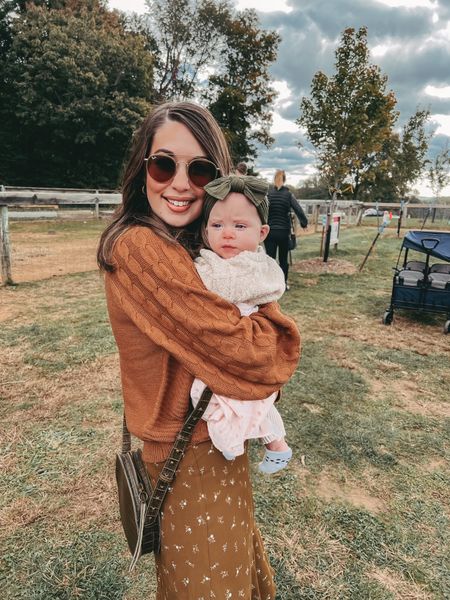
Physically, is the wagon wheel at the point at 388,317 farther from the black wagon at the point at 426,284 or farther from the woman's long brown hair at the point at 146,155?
the woman's long brown hair at the point at 146,155

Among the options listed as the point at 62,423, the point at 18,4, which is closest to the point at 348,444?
the point at 62,423

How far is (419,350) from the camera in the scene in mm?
4887

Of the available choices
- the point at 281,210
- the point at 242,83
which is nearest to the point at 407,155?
the point at 242,83

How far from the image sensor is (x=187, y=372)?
3.43 ft

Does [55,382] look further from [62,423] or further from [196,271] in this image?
[196,271]

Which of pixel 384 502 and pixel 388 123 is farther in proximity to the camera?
pixel 388 123

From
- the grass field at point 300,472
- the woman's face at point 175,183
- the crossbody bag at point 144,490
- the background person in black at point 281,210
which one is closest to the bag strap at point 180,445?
the crossbody bag at point 144,490

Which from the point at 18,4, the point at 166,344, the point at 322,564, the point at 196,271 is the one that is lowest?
the point at 322,564

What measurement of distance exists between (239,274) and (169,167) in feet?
1.33

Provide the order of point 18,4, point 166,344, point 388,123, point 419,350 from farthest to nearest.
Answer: point 18,4 < point 388,123 < point 419,350 < point 166,344

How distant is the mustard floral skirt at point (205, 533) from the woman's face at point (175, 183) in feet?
2.21

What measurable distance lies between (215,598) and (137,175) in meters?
1.21

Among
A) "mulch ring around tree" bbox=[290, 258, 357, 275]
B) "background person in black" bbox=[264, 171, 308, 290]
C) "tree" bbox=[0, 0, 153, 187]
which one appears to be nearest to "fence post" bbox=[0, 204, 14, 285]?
"background person in black" bbox=[264, 171, 308, 290]

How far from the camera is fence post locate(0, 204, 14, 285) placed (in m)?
6.38
